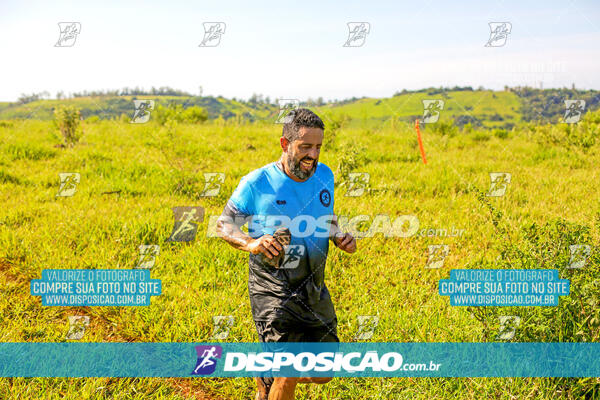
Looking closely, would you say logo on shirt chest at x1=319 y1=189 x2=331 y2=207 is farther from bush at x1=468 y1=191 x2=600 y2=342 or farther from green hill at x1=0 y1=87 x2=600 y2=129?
green hill at x1=0 y1=87 x2=600 y2=129

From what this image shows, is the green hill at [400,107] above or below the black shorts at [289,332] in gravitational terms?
above

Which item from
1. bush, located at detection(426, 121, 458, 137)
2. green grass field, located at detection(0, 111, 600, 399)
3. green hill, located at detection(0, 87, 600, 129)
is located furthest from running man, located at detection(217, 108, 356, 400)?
bush, located at detection(426, 121, 458, 137)

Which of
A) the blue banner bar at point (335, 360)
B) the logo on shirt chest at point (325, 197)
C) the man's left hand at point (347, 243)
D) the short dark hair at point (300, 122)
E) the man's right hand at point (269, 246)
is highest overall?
the short dark hair at point (300, 122)

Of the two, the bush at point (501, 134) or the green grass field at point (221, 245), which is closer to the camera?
the green grass field at point (221, 245)

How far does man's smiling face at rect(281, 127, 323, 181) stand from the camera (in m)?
2.62

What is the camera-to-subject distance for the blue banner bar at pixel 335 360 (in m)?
3.22

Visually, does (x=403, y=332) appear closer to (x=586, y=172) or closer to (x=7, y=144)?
(x=586, y=172)

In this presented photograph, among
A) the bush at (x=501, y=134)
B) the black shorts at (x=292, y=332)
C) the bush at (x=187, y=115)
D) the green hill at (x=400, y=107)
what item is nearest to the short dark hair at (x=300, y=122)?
the black shorts at (x=292, y=332)

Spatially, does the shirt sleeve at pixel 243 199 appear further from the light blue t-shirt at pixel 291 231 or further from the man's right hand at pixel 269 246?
the man's right hand at pixel 269 246

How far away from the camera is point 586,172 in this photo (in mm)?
9094

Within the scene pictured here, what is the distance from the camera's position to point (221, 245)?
5359 millimetres

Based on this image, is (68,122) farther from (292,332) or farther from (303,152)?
(292,332)

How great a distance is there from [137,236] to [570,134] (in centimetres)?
1179

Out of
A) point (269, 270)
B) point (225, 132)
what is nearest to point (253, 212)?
point (269, 270)
